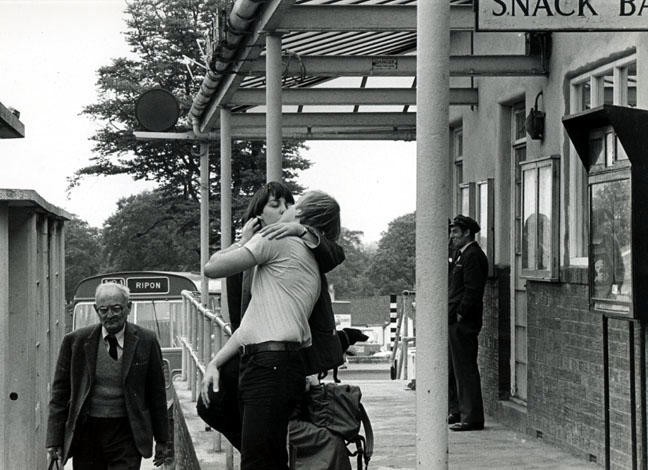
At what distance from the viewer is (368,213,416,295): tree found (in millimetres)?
72750

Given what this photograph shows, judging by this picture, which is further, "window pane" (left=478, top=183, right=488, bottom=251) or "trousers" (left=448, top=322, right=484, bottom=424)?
"window pane" (left=478, top=183, right=488, bottom=251)

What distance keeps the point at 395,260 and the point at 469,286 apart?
64.1 metres

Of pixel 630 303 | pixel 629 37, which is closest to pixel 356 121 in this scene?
pixel 629 37

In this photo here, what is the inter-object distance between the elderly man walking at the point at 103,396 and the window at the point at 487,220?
4980 mm

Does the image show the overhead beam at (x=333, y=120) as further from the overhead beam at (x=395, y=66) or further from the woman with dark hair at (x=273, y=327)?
the woman with dark hair at (x=273, y=327)

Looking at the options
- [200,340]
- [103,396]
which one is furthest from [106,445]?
[200,340]

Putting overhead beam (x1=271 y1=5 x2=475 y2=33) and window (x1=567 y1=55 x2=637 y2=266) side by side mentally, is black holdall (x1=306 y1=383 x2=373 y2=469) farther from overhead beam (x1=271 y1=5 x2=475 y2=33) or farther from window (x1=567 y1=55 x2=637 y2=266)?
overhead beam (x1=271 y1=5 x2=475 y2=33)

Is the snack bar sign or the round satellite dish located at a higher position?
the round satellite dish

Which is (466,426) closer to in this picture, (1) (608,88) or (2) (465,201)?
(2) (465,201)

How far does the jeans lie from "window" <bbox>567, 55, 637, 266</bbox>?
391cm

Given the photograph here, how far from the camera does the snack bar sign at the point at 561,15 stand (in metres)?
5.66

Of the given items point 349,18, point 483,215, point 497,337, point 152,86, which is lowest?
point 497,337

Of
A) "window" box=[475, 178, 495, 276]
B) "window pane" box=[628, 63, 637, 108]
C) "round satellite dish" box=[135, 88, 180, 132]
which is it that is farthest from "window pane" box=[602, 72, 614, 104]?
"round satellite dish" box=[135, 88, 180, 132]

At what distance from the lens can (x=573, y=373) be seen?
30.3 feet
